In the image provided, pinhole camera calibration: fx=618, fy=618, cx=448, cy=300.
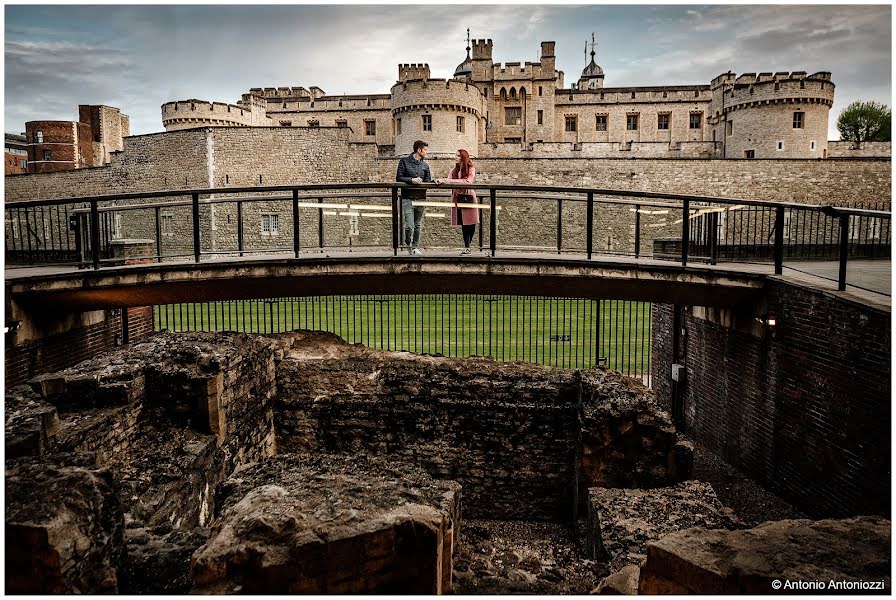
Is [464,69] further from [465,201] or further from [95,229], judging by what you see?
[95,229]

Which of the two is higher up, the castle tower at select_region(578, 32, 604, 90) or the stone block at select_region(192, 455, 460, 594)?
the castle tower at select_region(578, 32, 604, 90)

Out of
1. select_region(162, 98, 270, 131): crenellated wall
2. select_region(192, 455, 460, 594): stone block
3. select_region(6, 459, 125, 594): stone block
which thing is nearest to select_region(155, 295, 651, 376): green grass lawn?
select_region(192, 455, 460, 594): stone block

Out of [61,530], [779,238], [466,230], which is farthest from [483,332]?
[61,530]

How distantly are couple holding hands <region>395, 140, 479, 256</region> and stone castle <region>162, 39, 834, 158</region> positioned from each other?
30122mm

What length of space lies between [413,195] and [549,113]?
1652 inches

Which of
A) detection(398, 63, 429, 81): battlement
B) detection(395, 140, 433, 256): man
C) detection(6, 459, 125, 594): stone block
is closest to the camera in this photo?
detection(6, 459, 125, 594): stone block

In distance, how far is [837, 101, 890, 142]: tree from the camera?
49.6 meters

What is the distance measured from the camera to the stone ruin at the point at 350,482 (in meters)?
3.57

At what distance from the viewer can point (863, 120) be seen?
5053cm

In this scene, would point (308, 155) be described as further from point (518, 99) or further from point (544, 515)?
point (544, 515)

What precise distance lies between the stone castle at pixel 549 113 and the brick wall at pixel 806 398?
3007 cm

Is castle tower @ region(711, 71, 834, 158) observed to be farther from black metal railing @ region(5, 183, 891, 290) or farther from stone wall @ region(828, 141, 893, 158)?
black metal railing @ region(5, 183, 891, 290)

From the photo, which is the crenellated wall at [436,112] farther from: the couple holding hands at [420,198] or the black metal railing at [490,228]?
the couple holding hands at [420,198]

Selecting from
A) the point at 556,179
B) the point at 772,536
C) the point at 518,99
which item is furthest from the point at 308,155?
the point at 772,536
